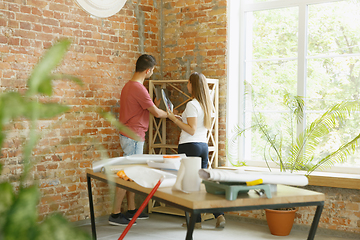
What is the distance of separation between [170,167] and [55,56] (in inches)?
84.0

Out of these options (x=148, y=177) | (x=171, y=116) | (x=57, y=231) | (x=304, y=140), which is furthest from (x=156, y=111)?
(x=57, y=231)

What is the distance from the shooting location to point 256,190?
77.0 inches

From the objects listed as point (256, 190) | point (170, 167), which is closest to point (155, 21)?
point (170, 167)

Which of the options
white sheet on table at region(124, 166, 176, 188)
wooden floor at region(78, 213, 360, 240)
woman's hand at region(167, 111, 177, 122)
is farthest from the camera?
woman's hand at region(167, 111, 177, 122)

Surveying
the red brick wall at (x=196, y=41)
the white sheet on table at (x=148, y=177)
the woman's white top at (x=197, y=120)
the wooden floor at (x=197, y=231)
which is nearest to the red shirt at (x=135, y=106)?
the woman's white top at (x=197, y=120)

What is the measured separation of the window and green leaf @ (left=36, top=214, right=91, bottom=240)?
405 centimetres

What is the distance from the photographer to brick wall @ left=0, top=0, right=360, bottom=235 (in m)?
3.95

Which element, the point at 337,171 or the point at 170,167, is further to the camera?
the point at 337,171

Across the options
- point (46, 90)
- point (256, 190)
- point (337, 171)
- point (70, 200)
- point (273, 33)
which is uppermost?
point (273, 33)

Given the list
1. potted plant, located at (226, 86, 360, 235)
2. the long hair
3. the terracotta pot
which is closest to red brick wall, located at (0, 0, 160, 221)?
the long hair

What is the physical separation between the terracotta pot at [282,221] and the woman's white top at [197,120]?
108 centimetres

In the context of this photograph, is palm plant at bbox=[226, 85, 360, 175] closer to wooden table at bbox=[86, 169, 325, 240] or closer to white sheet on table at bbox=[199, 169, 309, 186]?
wooden table at bbox=[86, 169, 325, 240]

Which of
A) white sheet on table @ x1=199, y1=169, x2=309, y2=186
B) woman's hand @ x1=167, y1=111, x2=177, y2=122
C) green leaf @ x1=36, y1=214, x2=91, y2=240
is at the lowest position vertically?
white sheet on table @ x1=199, y1=169, x2=309, y2=186

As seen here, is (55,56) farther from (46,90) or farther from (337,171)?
(337,171)
